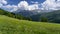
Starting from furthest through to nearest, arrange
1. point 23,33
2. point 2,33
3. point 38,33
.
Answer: point 38,33
point 23,33
point 2,33

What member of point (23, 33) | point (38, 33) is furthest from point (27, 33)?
point (38, 33)

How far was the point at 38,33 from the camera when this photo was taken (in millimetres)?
27969

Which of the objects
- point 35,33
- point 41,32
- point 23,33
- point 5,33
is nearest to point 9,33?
point 5,33

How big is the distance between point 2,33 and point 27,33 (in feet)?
12.2

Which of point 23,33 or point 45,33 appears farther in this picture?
point 45,33

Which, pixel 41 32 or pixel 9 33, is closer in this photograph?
pixel 9 33

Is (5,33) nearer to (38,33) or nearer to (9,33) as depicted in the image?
(9,33)

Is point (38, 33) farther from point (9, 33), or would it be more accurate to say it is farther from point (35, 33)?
point (9, 33)

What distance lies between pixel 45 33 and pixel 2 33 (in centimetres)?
748

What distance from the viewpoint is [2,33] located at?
79.4 ft

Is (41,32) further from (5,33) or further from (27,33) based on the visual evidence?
(5,33)

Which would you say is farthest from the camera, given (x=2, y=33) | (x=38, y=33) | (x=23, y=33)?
(x=38, y=33)

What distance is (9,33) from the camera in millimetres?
24766

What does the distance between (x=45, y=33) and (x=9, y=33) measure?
254 inches
